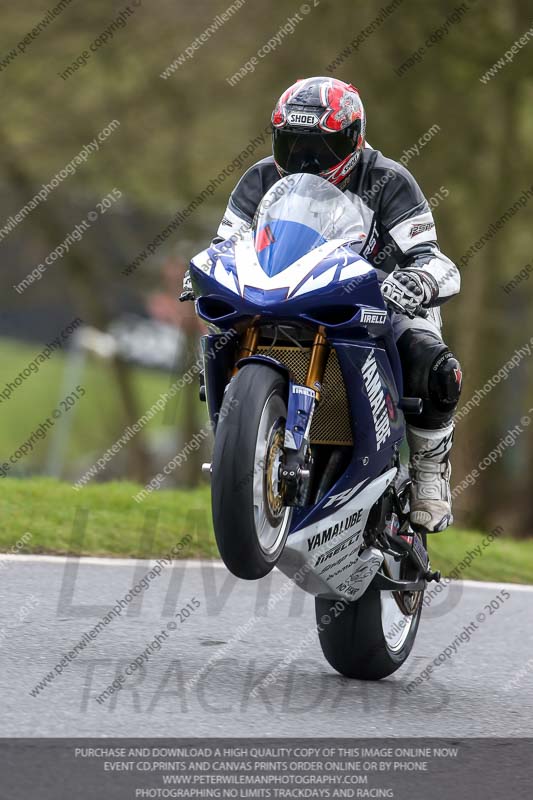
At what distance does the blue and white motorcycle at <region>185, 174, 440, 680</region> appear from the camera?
4.63 meters

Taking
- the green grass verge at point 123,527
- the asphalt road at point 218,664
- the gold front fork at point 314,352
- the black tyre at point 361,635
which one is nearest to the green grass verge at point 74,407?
the green grass verge at point 123,527

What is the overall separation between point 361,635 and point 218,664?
23.1 inches

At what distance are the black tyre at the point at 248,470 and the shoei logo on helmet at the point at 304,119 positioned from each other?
3.45 feet

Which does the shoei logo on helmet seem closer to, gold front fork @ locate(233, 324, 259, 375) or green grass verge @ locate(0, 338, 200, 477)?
gold front fork @ locate(233, 324, 259, 375)

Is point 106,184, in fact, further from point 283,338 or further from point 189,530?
point 283,338

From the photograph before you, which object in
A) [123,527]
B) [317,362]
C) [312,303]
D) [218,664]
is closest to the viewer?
[312,303]

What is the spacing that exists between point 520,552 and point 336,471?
636cm

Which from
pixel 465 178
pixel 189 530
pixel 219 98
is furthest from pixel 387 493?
pixel 219 98

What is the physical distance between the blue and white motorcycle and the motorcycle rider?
0.55 ft

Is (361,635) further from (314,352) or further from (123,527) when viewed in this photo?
(123,527)

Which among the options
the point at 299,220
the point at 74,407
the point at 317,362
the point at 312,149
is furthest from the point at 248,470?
the point at 74,407

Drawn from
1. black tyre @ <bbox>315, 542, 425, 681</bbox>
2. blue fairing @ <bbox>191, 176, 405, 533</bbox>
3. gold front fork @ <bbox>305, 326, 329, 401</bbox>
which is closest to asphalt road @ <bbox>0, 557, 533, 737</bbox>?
black tyre @ <bbox>315, 542, 425, 681</bbox>

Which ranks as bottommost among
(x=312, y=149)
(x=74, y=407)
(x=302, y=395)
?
(x=74, y=407)

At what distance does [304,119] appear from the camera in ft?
17.3
